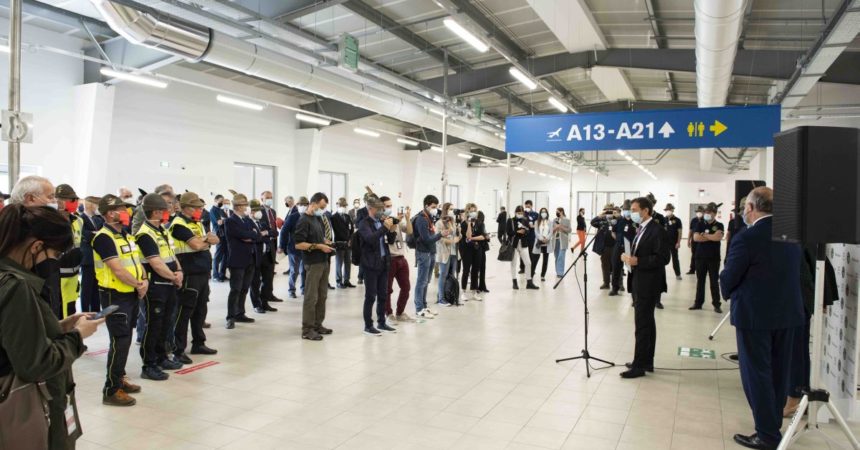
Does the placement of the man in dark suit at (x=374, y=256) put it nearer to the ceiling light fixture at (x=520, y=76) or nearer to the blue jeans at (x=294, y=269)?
the blue jeans at (x=294, y=269)

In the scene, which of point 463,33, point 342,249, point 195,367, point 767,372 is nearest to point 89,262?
point 195,367

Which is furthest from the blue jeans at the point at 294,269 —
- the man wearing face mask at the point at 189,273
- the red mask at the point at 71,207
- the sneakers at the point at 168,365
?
the sneakers at the point at 168,365

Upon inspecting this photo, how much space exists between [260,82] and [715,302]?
38.5 feet

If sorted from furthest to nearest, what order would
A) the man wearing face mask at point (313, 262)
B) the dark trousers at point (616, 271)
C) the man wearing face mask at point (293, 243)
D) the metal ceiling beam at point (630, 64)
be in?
the metal ceiling beam at point (630, 64)
the dark trousers at point (616, 271)
the man wearing face mask at point (293, 243)
the man wearing face mask at point (313, 262)

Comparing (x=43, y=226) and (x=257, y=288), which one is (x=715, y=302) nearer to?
Answer: (x=257, y=288)

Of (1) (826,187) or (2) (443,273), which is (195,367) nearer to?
(2) (443,273)

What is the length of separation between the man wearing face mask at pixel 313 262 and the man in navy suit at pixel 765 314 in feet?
13.0

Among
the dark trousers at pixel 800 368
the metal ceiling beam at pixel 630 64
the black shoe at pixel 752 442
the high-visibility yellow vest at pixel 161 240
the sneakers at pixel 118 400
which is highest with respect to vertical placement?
the metal ceiling beam at pixel 630 64

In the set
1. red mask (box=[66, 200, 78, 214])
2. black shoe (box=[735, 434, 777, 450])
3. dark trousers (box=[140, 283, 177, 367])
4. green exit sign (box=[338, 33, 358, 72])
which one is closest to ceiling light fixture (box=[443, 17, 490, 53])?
green exit sign (box=[338, 33, 358, 72])

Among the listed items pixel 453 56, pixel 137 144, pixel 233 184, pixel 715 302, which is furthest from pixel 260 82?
pixel 715 302

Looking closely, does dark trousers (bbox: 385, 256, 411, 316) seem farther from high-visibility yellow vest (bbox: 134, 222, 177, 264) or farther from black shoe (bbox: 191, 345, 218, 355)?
Result: high-visibility yellow vest (bbox: 134, 222, 177, 264)

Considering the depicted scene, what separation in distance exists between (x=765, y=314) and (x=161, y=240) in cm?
433

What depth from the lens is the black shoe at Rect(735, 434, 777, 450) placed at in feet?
10.2

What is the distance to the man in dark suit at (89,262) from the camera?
583 centimetres
